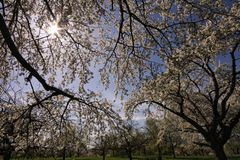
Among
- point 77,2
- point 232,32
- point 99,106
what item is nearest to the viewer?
point 99,106

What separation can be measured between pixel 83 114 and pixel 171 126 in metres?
22.1

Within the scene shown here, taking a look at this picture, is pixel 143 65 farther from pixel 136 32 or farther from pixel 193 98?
pixel 193 98

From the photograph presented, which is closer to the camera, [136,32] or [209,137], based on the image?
[136,32]

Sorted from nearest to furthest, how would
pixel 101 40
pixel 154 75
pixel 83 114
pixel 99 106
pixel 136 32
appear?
pixel 99 106 → pixel 83 114 → pixel 154 75 → pixel 136 32 → pixel 101 40

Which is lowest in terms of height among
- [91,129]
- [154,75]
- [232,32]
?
[91,129]

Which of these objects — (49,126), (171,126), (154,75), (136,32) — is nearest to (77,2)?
(136,32)

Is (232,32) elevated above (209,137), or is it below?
above

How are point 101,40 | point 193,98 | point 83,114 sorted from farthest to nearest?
point 193,98
point 101,40
point 83,114

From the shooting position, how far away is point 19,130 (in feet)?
26.9

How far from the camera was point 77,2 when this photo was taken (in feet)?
33.3

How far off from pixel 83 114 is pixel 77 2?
3597 millimetres

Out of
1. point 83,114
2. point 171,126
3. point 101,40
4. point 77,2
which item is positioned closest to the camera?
point 83,114

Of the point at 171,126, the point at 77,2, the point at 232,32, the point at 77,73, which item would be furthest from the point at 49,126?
the point at 171,126

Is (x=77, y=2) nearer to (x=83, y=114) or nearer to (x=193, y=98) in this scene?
(x=83, y=114)
